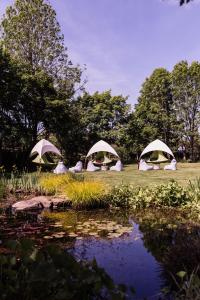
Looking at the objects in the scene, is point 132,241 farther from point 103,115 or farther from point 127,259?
point 103,115

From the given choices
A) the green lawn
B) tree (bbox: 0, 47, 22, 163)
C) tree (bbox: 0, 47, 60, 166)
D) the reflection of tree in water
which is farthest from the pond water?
tree (bbox: 0, 47, 60, 166)

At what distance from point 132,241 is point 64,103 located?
70.5 feet

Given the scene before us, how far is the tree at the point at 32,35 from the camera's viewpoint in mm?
27562

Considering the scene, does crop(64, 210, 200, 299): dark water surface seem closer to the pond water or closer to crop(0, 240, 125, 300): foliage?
the pond water

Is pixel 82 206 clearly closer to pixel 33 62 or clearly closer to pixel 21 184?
pixel 21 184

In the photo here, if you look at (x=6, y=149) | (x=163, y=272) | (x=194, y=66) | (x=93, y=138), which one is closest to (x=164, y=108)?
(x=194, y=66)

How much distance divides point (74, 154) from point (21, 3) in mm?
13544

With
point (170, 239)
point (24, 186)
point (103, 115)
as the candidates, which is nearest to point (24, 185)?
point (24, 186)

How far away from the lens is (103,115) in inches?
1374

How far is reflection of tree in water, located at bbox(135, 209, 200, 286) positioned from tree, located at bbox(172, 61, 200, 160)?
2932 centimetres

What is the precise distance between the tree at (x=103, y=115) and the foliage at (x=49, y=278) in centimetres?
3029

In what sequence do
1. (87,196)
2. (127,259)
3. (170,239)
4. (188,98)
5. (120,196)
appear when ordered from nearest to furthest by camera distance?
1. (127,259)
2. (170,239)
3. (87,196)
4. (120,196)
5. (188,98)

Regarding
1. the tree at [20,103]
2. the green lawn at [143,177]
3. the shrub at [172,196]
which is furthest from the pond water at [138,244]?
the tree at [20,103]

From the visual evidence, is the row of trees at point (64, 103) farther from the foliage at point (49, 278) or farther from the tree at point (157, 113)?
the foliage at point (49, 278)
